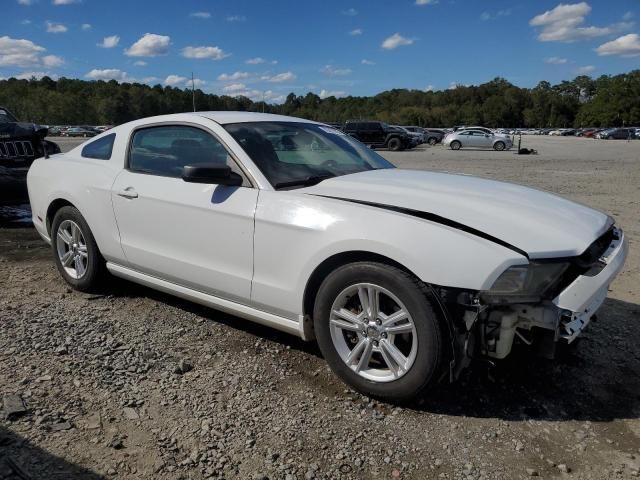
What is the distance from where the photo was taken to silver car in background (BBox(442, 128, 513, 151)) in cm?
3425

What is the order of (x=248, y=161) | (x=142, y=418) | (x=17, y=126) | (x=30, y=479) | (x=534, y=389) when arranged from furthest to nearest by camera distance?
1. (x=17, y=126)
2. (x=248, y=161)
3. (x=534, y=389)
4. (x=142, y=418)
5. (x=30, y=479)

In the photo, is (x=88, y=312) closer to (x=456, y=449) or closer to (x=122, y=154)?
(x=122, y=154)

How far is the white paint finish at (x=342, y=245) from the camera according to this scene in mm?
2479

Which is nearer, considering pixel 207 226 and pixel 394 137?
pixel 207 226

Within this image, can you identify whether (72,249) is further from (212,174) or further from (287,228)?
(287,228)

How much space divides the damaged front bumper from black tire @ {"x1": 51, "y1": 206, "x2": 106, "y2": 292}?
3203 mm

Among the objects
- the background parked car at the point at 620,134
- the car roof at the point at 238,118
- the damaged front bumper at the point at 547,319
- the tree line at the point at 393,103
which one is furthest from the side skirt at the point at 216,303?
the tree line at the point at 393,103

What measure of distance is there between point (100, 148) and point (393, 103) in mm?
150964

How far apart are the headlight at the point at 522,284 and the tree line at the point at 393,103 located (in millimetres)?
95042

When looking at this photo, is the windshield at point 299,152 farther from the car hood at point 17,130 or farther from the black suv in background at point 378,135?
the black suv in background at point 378,135

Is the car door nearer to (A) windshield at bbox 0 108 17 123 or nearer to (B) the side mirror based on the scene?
(B) the side mirror

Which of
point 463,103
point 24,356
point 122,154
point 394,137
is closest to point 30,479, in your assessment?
point 24,356

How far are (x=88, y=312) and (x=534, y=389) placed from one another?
3.31 m

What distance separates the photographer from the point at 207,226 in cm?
336
